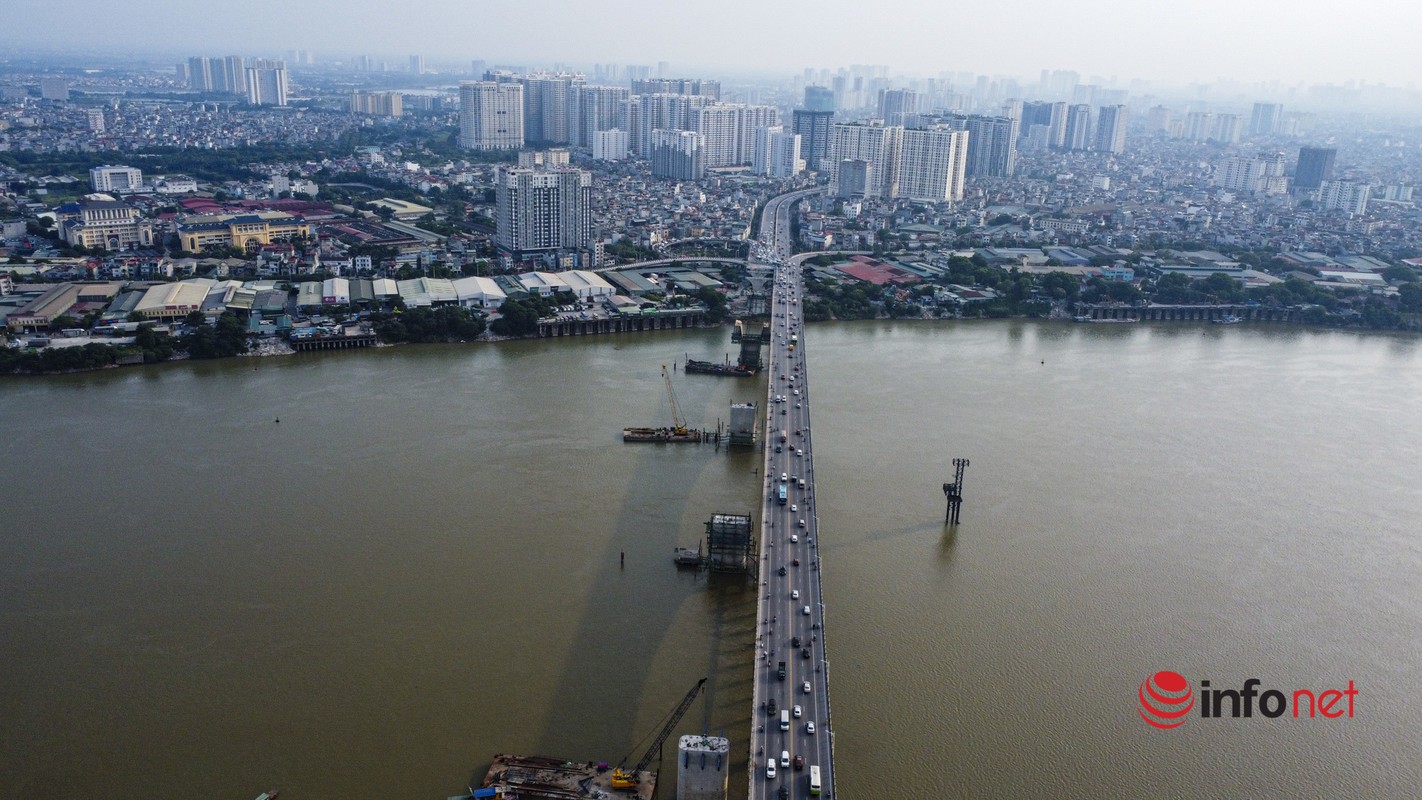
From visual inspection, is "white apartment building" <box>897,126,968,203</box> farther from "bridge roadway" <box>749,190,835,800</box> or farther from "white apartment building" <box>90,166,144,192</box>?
"bridge roadway" <box>749,190,835,800</box>

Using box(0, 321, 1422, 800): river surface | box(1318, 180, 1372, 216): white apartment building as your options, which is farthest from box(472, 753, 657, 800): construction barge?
box(1318, 180, 1372, 216): white apartment building

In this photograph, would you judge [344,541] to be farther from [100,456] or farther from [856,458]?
[856,458]

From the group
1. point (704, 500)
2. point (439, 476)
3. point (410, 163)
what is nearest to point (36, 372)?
point (439, 476)

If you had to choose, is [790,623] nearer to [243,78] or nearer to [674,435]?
[674,435]

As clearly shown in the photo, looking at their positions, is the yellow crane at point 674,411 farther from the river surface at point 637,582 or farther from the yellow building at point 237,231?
the yellow building at point 237,231

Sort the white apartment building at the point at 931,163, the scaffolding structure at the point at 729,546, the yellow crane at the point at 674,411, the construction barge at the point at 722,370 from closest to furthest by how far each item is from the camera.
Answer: the scaffolding structure at the point at 729,546, the yellow crane at the point at 674,411, the construction barge at the point at 722,370, the white apartment building at the point at 931,163

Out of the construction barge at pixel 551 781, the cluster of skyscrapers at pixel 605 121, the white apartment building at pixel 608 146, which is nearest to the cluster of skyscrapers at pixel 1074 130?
the cluster of skyscrapers at pixel 605 121
